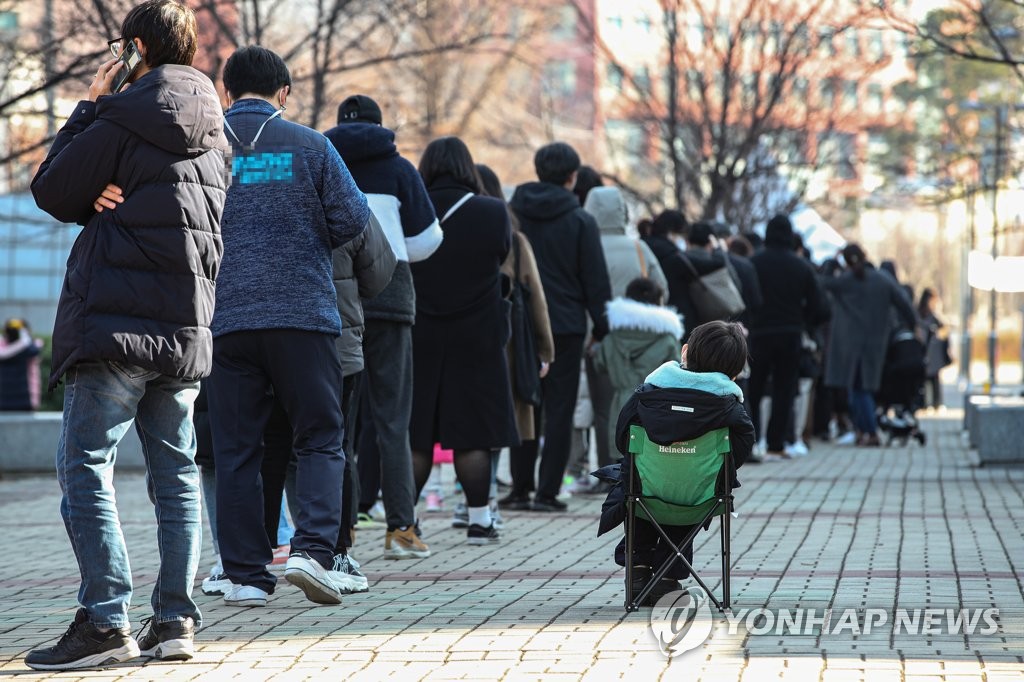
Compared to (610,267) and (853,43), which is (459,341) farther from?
(853,43)

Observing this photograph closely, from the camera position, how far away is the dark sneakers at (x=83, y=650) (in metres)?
5.30

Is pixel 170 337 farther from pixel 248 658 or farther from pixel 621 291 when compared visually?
pixel 621 291

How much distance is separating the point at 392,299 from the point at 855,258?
10.2 m

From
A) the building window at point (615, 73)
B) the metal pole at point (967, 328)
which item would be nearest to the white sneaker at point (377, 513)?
the building window at point (615, 73)

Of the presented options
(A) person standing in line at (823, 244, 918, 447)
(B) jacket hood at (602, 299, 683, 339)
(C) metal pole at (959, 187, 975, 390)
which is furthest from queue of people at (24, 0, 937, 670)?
(C) metal pole at (959, 187, 975, 390)

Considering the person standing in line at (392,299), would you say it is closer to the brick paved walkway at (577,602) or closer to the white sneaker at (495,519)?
the brick paved walkway at (577,602)

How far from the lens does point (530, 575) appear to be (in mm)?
7477

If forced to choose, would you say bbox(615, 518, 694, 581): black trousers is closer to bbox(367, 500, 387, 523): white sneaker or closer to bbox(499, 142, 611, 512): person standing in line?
bbox(367, 500, 387, 523): white sneaker

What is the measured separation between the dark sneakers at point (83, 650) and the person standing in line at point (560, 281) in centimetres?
527

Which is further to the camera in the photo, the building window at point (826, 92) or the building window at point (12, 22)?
the building window at point (826, 92)

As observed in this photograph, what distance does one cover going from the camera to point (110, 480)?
5.41 metres

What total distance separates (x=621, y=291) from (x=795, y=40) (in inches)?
396

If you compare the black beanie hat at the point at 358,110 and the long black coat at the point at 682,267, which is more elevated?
the black beanie hat at the point at 358,110

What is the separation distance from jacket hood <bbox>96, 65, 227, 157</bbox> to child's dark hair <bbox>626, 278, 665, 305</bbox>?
20.3 ft
